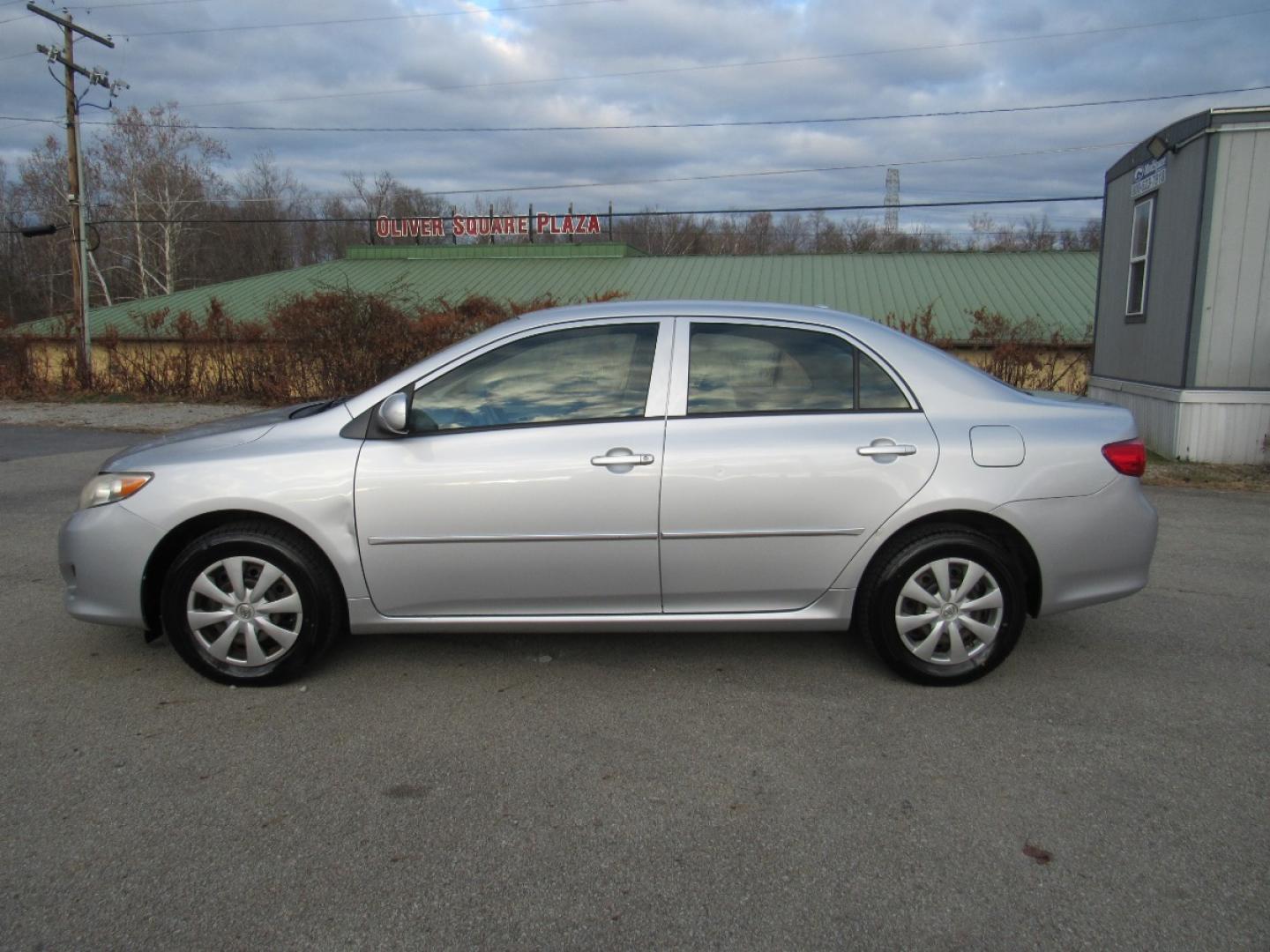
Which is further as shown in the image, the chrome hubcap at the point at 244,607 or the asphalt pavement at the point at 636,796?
the chrome hubcap at the point at 244,607

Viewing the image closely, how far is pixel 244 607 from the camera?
3889mm

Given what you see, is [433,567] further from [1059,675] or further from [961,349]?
[961,349]

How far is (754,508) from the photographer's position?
3.83m

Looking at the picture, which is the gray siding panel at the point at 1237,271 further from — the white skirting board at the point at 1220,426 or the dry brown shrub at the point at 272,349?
the dry brown shrub at the point at 272,349

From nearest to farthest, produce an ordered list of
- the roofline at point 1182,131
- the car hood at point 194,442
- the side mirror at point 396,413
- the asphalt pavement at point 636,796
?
1. the asphalt pavement at point 636,796
2. the side mirror at point 396,413
3. the car hood at point 194,442
4. the roofline at point 1182,131

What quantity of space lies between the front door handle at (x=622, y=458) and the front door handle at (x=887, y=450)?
0.91 m

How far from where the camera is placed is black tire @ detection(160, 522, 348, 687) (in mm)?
3846

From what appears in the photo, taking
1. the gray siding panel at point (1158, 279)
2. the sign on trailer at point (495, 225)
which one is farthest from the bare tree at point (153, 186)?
the gray siding panel at point (1158, 279)

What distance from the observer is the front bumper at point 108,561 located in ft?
12.7

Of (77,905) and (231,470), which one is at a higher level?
(231,470)

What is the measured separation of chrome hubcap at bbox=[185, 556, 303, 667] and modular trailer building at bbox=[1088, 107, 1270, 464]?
10702 mm

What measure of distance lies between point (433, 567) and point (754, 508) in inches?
54.7

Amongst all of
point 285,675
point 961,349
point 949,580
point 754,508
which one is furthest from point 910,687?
point 961,349

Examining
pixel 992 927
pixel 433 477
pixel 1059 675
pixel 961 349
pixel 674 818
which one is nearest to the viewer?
pixel 992 927
